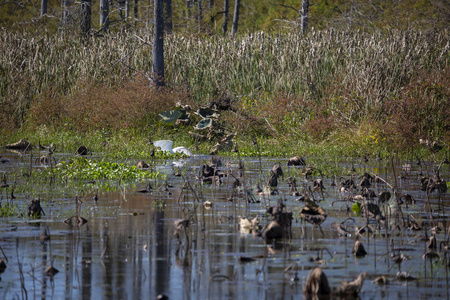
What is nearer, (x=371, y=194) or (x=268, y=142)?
(x=371, y=194)

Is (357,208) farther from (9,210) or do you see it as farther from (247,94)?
(247,94)

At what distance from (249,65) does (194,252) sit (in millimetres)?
14951

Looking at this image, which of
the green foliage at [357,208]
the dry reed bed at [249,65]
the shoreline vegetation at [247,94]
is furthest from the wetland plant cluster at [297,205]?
the dry reed bed at [249,65]

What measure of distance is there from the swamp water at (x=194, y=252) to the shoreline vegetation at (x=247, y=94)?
6.69 m

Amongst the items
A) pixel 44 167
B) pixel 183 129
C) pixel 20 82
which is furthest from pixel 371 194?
pixel 20 82

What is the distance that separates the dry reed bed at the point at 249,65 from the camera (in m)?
18.5

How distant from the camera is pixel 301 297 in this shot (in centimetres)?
502

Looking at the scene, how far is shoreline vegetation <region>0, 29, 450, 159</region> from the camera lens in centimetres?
1681

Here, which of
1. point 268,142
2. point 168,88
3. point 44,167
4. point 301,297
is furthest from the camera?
point 168,88

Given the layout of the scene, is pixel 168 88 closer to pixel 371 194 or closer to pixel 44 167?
pixel 44 167

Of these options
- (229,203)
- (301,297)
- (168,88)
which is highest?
(168,88)

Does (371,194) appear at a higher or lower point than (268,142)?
lower

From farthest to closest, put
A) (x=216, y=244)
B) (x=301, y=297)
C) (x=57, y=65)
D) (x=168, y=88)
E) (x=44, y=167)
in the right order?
(x=57, y=65) → (x=168, y=88) → (x=44, y=167) → (x=216, y=244) → (x=301, y=297)

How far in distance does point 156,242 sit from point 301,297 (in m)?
2.19
